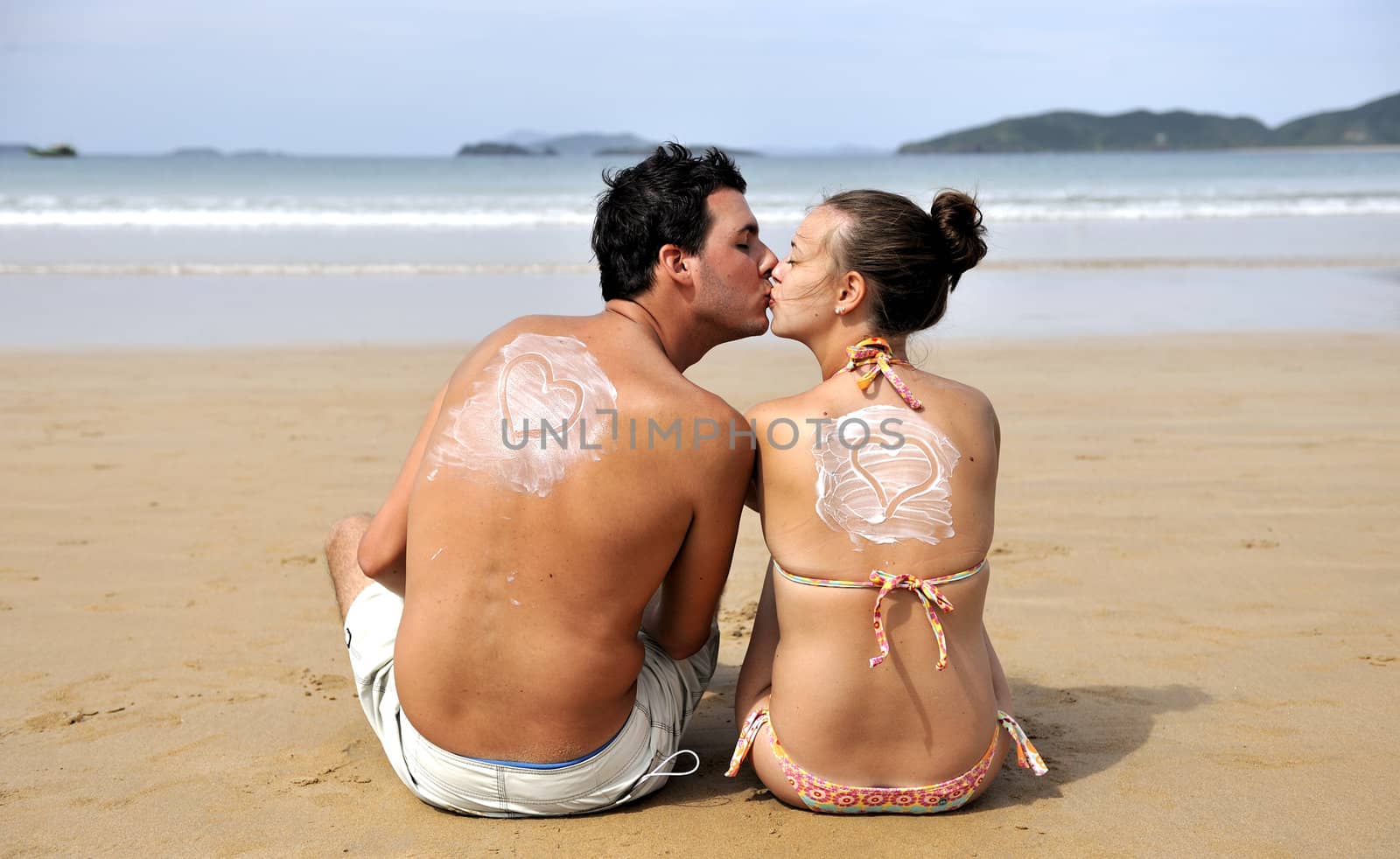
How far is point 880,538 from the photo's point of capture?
8.98ft

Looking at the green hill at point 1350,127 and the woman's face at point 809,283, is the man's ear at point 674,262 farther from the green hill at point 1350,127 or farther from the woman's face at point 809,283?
the green hill at point 1350,127

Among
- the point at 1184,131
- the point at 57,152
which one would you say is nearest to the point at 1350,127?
the point at 1184,131

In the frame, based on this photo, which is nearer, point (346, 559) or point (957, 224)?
point (957, 224)

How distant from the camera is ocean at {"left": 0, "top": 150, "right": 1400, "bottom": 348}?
36.6 ft

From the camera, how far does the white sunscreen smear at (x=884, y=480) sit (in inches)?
108

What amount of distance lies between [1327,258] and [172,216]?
19.7m

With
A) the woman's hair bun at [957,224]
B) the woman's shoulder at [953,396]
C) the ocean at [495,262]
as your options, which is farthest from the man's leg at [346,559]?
the ocean at [495,262]

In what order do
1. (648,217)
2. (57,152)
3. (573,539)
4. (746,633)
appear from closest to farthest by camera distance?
(573,539) → (648,217) → (746,633) → (57,152)

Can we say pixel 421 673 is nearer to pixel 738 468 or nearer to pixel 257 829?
pixel 257 829

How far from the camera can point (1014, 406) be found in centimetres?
769

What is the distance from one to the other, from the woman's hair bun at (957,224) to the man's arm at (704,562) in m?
0.67

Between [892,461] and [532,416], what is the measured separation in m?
0.82

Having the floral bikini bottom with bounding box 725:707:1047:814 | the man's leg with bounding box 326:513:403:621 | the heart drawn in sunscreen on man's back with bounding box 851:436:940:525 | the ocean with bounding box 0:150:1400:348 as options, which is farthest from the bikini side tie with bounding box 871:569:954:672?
the ocean with bounding box 0:150:1400:348

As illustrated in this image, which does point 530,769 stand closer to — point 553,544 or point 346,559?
point 553,544
